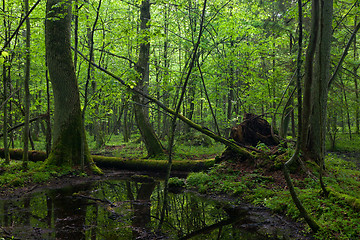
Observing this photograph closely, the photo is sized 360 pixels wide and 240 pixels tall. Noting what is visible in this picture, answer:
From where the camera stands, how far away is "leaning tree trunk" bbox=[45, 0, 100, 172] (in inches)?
355

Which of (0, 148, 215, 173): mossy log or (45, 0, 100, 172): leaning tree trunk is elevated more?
(45, 0, 100, 172): leaning tree trunk

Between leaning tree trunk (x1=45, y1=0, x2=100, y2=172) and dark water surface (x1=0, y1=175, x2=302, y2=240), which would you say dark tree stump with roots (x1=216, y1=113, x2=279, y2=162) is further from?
leaning tree trunk (x1=45, y1=0, x2=100, y2=172)

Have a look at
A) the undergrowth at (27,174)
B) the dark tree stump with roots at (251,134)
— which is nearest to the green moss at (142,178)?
the undergrowth at (27,174)

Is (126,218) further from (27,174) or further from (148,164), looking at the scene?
(148,164)

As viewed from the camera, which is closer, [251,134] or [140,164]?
[251,134]

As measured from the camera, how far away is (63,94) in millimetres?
9266

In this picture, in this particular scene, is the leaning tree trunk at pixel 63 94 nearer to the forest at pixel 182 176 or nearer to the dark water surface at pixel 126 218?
the forest at pixel 182 176

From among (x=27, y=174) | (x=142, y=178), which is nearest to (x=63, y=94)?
(x=27, y=174)

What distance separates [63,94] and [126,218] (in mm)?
6205

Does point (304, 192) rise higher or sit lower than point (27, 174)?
lower

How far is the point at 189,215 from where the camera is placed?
17.9 feet

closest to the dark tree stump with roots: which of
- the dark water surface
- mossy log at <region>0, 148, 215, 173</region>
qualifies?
mossy log at <region>0, 148, 215, 173</region>

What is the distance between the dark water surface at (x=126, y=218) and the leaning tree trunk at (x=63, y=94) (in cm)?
218

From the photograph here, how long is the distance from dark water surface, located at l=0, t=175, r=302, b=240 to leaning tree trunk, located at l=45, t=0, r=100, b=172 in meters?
2.18
